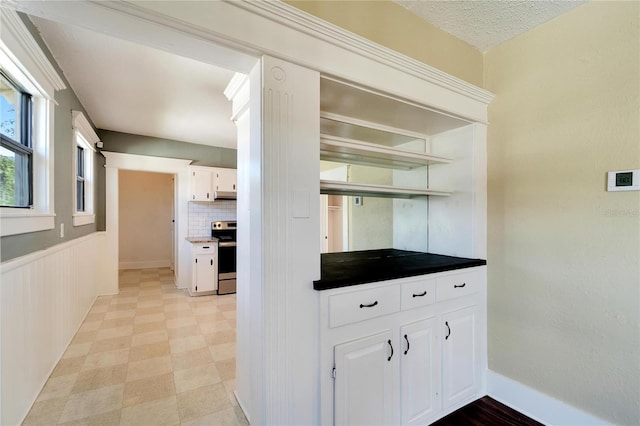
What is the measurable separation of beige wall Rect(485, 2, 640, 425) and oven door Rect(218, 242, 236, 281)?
377 centimetres

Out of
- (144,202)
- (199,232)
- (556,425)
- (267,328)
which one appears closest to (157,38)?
(267,328)

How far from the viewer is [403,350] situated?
5.11 ft

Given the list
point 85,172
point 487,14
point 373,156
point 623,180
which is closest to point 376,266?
point 373,156

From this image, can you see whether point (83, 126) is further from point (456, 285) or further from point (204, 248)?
point (456, 285)

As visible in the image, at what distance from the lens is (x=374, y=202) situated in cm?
249

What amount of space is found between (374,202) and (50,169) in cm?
272

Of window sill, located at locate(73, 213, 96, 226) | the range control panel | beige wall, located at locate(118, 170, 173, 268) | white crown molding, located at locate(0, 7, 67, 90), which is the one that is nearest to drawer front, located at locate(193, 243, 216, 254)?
window sill, located at locate(73, 213, 96, 226)

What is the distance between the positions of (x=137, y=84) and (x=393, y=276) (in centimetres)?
300

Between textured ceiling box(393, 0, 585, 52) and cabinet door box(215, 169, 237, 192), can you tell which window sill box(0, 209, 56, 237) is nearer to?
textured ceiling box(393, 0, 585, 52)

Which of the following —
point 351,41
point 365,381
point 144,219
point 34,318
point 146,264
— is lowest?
point 146,264

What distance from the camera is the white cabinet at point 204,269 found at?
14.2ft

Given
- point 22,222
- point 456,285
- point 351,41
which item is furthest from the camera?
point 456,285

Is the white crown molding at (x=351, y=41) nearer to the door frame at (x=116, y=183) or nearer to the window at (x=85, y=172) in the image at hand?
the window at (x=85, y=172)

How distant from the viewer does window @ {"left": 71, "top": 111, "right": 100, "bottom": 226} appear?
10.8 ft
